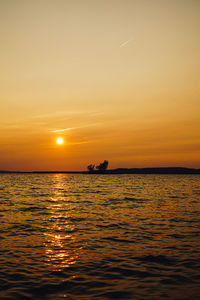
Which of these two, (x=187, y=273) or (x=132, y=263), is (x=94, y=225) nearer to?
(x=132, y=263)

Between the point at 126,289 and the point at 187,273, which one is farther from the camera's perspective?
the point at 187,273

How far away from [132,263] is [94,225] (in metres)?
9.28

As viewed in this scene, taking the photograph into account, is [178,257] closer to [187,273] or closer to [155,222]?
[187,273]

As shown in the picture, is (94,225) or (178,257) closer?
(178,257)

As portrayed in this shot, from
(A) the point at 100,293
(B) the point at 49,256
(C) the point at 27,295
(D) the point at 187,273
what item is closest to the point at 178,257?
(D) the point at 187,273

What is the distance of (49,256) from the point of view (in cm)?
1399

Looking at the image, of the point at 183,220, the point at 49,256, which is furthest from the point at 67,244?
the point at 183,220

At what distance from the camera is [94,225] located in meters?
22.0

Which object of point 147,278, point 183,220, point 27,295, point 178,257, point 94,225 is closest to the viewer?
point 27,295

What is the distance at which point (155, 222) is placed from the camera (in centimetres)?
2327

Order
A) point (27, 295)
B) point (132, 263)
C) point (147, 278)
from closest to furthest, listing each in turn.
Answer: point (27, 295) → point (147, 278) → point (132, 263)

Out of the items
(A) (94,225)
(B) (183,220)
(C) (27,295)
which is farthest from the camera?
(B) (183,220)

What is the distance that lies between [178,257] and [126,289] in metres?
4.76

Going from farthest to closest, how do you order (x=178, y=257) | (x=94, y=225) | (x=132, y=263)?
(x=94, y=225)
(x=178, y=257)
(x=132, y=263)
